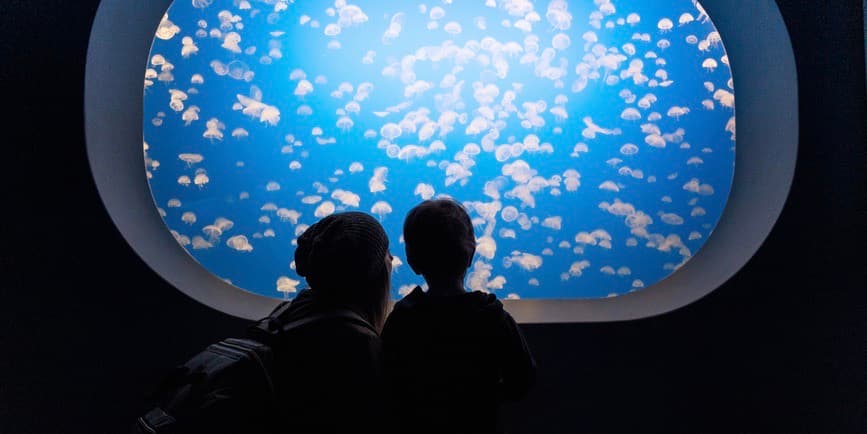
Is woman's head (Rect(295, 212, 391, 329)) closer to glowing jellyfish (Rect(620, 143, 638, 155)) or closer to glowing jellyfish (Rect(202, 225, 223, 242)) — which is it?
glowing jellyfish (Rect(202, 225, 223, 242))

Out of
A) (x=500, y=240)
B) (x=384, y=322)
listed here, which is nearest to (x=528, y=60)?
(x=500, y=240)

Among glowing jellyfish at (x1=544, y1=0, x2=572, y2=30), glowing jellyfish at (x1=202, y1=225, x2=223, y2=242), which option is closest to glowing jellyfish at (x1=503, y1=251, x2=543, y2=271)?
glowing jellyfish at (x1=544, y1=0, x2=572, y2=30)

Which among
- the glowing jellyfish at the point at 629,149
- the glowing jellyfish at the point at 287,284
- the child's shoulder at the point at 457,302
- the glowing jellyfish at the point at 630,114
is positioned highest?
the glowing jellyfish at the point at 630,114

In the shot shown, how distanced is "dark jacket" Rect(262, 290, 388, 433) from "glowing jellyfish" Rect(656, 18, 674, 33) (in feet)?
14.7

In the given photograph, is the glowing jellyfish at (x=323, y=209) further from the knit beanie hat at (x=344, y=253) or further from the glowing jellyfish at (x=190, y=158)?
the knit beanie hat at (x=344, y=253)

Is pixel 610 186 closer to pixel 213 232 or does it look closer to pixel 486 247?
pixel 486 247

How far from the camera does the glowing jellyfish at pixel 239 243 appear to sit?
4.43m

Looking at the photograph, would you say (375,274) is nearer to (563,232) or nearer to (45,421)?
(45,421)

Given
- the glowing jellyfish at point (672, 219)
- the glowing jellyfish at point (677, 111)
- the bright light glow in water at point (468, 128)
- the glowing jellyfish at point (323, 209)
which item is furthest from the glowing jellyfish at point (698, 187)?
the glowing jellyfish at point (323, 209)

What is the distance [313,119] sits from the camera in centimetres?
501

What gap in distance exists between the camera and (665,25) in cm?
487

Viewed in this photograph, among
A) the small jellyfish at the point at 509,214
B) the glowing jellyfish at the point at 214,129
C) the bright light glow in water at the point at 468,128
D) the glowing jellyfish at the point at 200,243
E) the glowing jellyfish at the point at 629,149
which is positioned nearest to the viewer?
the glowing jellyfish at the point at 200,243

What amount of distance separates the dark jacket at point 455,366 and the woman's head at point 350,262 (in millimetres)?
134

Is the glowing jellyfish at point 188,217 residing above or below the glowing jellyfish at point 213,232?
above
